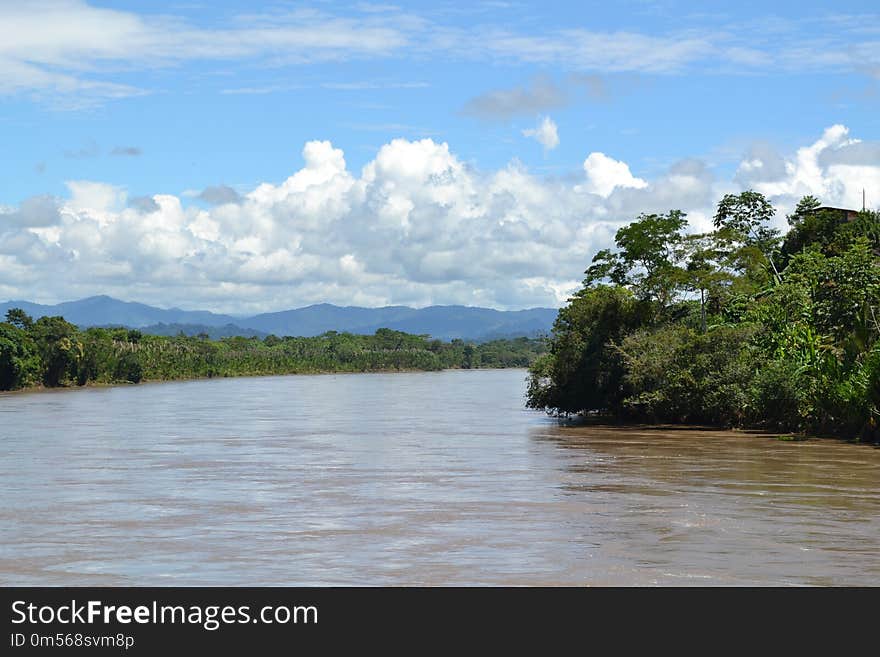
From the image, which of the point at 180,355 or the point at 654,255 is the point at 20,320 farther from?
the point at 654,255

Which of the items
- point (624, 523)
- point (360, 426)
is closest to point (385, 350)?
point (360, 426)

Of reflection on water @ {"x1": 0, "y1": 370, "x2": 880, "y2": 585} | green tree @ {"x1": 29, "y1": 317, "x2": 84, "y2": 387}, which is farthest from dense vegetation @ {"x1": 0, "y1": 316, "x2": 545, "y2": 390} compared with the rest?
reflection on water @ {"x1": 0, "y1": 370, "x2": 880, "y2": 585}

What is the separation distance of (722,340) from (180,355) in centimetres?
9261

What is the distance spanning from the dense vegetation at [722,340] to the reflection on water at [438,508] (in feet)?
5.57

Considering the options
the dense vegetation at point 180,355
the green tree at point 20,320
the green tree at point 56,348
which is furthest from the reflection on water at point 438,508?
the green tree at point 20,320

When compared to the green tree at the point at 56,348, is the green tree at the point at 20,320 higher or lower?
higher

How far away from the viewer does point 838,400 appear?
101 ft

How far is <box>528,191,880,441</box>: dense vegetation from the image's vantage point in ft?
104

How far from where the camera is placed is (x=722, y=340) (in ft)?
119

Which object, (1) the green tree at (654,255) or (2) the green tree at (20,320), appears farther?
(2) the green tree at (20,320)

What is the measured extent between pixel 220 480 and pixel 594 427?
18842mm

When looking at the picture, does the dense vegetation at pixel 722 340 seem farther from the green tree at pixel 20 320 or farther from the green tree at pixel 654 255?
the green tree at pixel 20 320

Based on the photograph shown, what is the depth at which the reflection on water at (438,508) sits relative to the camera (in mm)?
13406
